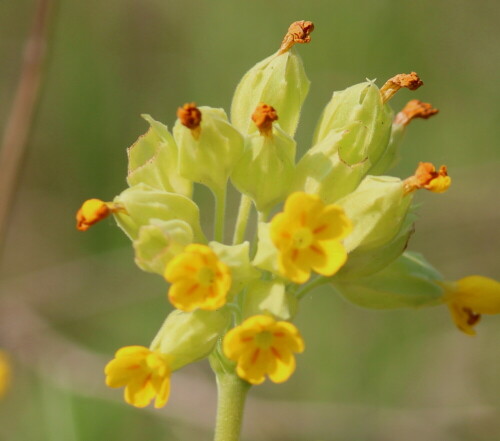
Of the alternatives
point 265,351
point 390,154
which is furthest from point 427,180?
point 265,351

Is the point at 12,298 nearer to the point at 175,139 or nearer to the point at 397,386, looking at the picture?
the point at 397,386

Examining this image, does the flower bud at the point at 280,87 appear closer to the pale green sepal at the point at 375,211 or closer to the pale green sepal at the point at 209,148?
the pale green sepal at the point at 209,148

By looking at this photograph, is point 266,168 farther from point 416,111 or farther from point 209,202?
point 209,202

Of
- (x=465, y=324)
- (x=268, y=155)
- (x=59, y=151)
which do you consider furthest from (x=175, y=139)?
(x=59, y=151)

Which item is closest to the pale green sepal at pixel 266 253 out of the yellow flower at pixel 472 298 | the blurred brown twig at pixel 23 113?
the yellow flower at pixel 472 298

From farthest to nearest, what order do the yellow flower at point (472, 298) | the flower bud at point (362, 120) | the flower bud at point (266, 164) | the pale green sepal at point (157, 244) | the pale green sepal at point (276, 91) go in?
the yellow flower at point (472, 298) < the pale green sepal at point (276, 91) < the flower bud at point (362, 120) < the flower bud at point (266, 164) < the pale green sepal at point (157, 244)
